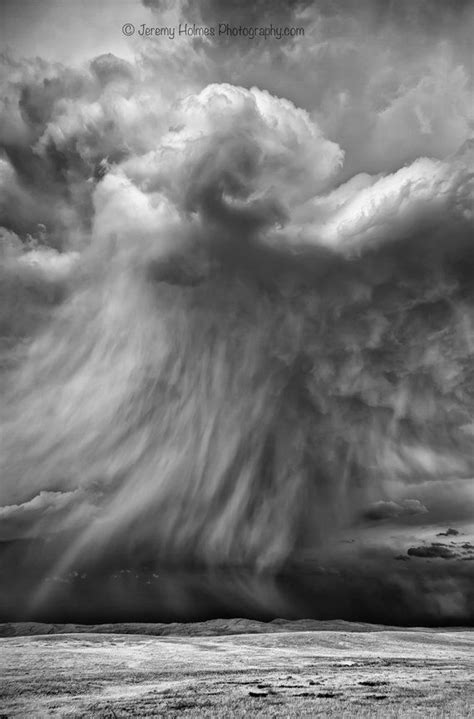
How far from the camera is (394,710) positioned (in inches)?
1430

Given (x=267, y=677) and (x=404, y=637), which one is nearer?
(x=267, y=677)

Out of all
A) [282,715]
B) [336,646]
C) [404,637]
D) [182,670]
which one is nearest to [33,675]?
[182,670]

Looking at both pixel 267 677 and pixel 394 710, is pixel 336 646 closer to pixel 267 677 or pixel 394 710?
pixel 267 677

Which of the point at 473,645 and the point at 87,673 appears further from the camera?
the point at 473,645

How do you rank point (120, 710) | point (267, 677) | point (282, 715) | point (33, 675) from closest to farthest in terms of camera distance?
point (282, 715), point (120, 710), point (267, 677), point (33, 675)

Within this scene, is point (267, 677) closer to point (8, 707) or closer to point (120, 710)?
point (120, 710)

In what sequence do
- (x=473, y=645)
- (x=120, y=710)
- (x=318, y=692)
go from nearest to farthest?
(x=120, y=710)
(x=318, y=692)
(x=473, y=645)

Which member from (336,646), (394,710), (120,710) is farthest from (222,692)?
(336,646)

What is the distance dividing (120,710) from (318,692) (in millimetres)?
18251

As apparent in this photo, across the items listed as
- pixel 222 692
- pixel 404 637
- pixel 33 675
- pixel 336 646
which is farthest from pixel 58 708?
pixel 404 637

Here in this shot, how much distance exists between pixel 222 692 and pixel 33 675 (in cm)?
3014

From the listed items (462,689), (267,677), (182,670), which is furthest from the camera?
(182,670)

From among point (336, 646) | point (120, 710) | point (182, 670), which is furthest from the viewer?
point (336, 646)

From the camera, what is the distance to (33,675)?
206ft
